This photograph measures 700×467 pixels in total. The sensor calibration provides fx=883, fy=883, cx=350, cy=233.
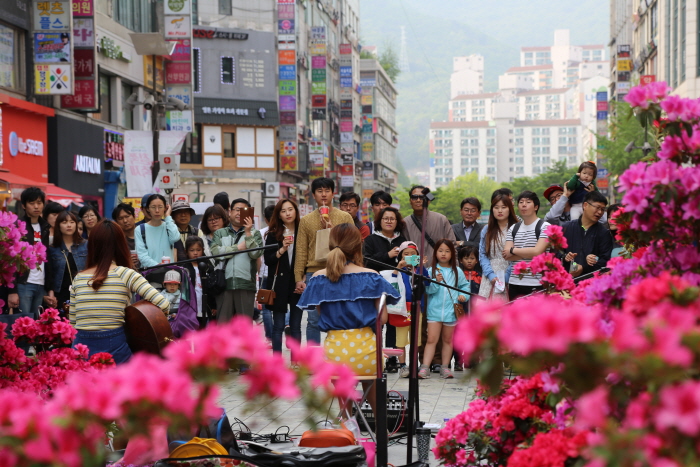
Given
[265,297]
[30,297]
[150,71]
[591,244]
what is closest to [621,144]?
[150,71]

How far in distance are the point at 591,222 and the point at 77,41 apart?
673 inches

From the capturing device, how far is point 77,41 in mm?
22609

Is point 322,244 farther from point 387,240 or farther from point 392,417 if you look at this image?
point 392,417

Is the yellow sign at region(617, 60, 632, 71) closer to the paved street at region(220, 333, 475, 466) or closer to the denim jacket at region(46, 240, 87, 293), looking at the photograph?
the paved street at region(220, 333, 475, 466)

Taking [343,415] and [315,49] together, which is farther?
[315,49]

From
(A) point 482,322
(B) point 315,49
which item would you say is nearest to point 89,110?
(A) point 482,322

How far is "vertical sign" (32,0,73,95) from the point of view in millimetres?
21438

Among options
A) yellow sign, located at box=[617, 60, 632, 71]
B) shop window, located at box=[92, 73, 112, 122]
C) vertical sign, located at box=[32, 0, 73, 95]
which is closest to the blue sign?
shop window, located at box=[92, 73, 112, 122]

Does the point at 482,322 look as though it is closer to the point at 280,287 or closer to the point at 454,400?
the point at 454,400

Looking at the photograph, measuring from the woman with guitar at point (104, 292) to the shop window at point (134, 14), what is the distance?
23.3m

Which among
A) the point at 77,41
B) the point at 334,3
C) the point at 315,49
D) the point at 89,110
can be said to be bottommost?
the point at 89,110

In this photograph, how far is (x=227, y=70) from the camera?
49.8 meters

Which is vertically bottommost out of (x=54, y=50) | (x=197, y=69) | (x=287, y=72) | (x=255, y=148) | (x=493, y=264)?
(x=493, y=264)

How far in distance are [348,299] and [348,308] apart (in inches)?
2.7
